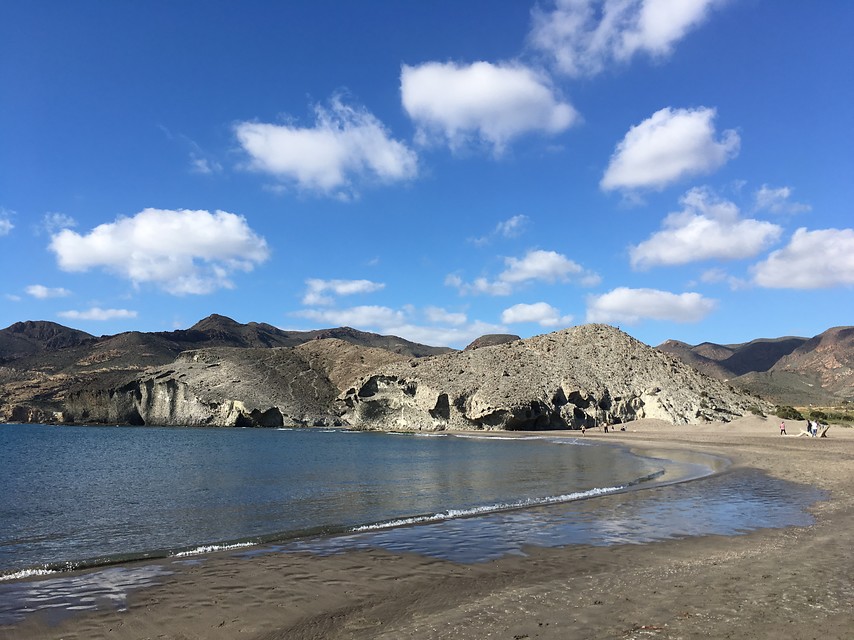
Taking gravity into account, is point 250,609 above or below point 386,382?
below

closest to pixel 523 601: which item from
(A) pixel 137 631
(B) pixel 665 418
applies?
(A) pixel 137 631

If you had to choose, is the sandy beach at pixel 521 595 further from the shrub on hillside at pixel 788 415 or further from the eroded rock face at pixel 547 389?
the shrub on hillside at pixel 788 415

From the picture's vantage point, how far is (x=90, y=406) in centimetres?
13450

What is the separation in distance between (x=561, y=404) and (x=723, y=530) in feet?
242

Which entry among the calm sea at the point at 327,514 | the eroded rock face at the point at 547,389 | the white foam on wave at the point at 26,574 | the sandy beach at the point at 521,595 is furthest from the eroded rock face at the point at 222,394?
the sandy beach at the point at 521,595

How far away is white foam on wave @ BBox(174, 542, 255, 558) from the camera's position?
40.0 feet

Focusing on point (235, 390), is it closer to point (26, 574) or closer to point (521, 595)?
point (26, 574)

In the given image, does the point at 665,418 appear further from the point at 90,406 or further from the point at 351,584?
the point at 90,406

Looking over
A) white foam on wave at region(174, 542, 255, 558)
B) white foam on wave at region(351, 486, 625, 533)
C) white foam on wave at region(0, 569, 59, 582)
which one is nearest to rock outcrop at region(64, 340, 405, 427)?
white foam on wave at region(351, 486, 625, 533)

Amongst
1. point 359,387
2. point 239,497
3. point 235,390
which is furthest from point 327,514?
point 235,390

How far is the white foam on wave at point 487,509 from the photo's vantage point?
1504cm

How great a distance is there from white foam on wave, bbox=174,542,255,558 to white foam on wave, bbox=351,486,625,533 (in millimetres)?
2906

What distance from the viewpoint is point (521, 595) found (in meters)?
8.57

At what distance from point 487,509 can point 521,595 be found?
29.9 feet
